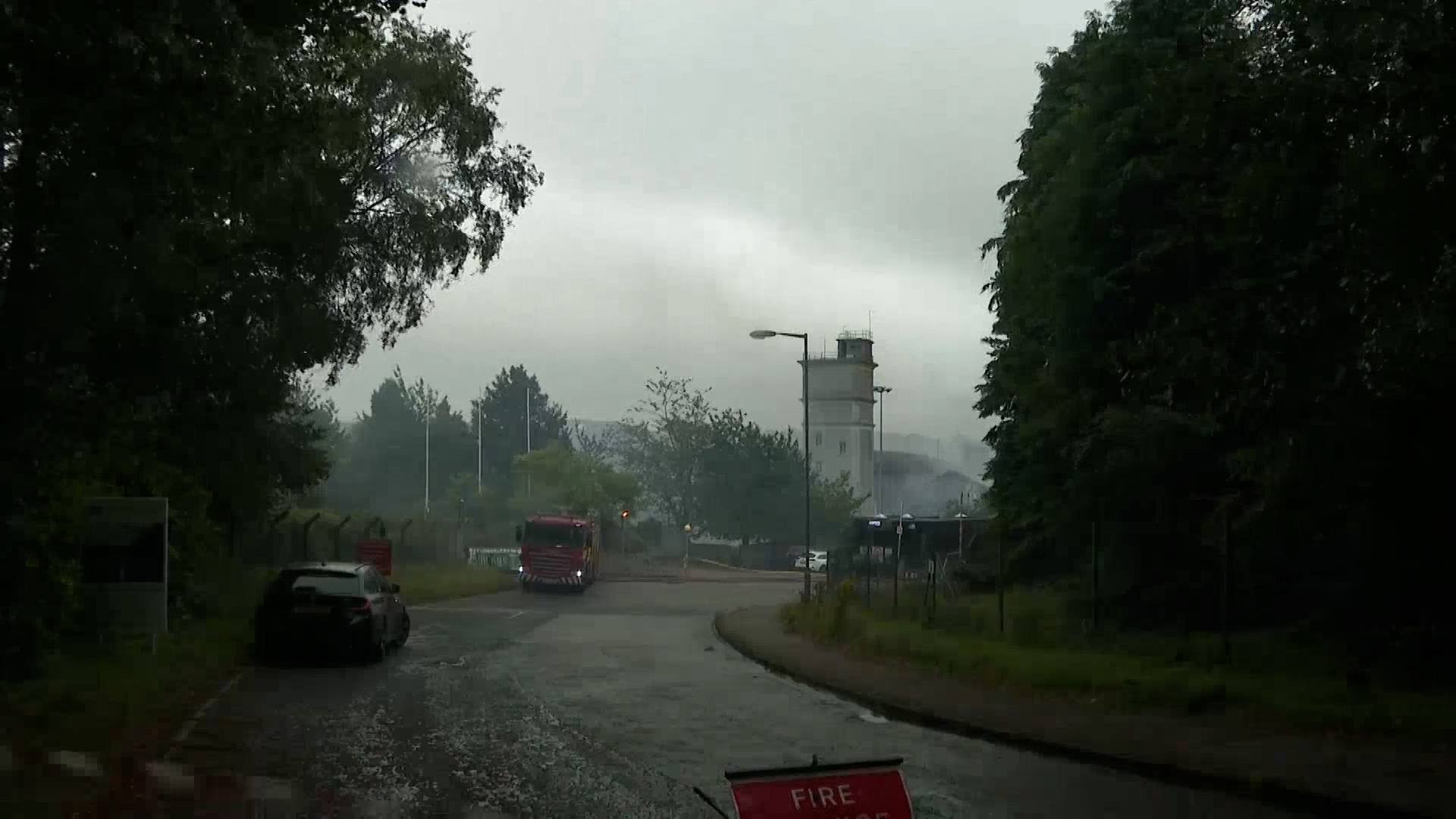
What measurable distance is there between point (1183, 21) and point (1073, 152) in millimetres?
2845

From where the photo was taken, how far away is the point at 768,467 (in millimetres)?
106500

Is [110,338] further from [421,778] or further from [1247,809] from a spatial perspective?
[1247,809]

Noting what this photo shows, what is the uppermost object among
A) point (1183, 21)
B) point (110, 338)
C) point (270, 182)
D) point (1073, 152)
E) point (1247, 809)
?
point (1183, 21)

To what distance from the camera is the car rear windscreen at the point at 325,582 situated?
857 inches

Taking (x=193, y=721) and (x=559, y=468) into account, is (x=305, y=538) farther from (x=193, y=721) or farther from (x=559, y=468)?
(x=559, y=468)

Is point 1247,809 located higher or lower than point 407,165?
lower

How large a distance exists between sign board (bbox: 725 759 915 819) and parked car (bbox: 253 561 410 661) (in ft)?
55.5

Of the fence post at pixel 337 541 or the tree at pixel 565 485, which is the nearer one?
the fence post at pixel 337 541

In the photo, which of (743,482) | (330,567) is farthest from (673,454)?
(330,567)

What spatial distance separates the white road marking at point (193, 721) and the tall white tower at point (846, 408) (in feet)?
351

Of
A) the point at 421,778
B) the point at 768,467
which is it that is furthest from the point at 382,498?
the point at 421,778

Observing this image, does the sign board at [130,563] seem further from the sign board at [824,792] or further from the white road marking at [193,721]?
the sign board at [824,792]

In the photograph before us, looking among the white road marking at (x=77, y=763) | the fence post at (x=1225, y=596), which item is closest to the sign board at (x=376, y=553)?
the fence post at (x=1225, y=596)

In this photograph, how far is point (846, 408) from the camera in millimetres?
126688
